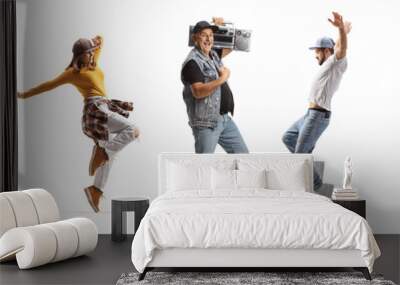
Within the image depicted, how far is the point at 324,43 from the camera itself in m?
7.39

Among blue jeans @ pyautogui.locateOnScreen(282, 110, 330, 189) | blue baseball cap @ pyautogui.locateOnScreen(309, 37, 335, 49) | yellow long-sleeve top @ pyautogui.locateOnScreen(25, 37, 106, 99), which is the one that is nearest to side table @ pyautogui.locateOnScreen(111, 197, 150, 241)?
yellow long-sleeve top @ pyautogui.locateOnScreen(25, 37, 106, 99)

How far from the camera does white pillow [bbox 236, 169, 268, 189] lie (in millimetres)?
6574

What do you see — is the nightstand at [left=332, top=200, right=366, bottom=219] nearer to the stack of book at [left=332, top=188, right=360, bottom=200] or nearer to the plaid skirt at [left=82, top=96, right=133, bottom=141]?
the stack of book at [left=332, top=188, right=360, bottom=200]

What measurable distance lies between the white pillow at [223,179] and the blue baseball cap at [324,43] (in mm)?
1893

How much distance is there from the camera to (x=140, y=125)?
7.49 metres

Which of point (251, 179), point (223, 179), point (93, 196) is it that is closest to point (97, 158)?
point (93, 196)

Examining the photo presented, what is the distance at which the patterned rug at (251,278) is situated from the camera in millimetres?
4930

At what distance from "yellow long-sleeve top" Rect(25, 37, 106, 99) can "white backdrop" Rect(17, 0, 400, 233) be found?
0.25 ft

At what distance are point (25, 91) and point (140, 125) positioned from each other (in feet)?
4.72

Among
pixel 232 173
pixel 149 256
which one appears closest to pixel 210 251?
pixel 149 256

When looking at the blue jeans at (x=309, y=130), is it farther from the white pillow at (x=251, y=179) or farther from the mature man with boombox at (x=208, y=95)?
the white pillow at (x=251, y=179)

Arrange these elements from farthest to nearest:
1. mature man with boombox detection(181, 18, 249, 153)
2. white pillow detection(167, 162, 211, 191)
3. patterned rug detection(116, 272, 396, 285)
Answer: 1. mature man with boombox detection(181, 18, 249, 153)
2. white pillow detection(167, 162, 211, 191)
3. patterned rug detection(116, 272, 396, 285)

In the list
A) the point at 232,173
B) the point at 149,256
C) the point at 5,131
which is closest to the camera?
the point at 149,256

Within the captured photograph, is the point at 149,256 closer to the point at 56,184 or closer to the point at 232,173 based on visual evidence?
the point at 232,173
